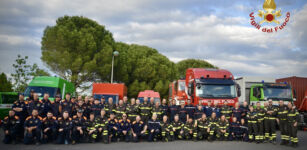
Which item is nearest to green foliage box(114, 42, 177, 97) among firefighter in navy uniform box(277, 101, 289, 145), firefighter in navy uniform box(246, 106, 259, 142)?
firefighter in navy uniform box(246, 106, 259, 142)

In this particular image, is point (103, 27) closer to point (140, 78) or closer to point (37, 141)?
point (140, 78)

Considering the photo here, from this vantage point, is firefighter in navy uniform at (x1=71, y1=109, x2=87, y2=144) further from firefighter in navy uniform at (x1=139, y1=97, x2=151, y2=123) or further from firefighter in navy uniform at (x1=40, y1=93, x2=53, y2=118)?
firefighter in navy uniform at (x1=139, y1=97, x2=151, y2=123)

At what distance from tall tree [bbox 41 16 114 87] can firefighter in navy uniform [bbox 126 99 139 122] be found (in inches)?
641

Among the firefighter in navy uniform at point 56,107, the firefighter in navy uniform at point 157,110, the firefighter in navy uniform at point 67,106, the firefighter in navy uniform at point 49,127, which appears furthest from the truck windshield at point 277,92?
the firefighter in navy uniform at point 49,127

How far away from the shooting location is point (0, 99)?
14977 mm

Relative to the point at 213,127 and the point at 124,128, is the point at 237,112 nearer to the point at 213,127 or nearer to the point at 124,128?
the point at 213,127

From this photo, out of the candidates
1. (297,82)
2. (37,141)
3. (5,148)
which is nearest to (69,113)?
(37,141)

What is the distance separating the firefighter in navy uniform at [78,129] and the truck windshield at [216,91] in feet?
19.9

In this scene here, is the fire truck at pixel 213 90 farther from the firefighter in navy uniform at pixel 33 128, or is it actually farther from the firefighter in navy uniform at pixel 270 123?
the firefighter in navy uniform at pixel 33 128

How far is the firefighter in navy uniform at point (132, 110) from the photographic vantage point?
12.5 m

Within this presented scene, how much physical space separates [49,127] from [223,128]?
7514mm

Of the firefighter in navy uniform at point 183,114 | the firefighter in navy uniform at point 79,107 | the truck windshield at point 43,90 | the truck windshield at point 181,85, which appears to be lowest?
the firefighter in navy uniform at point 183,114

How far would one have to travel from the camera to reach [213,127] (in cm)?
1197

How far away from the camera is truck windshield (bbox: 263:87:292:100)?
16.4m
